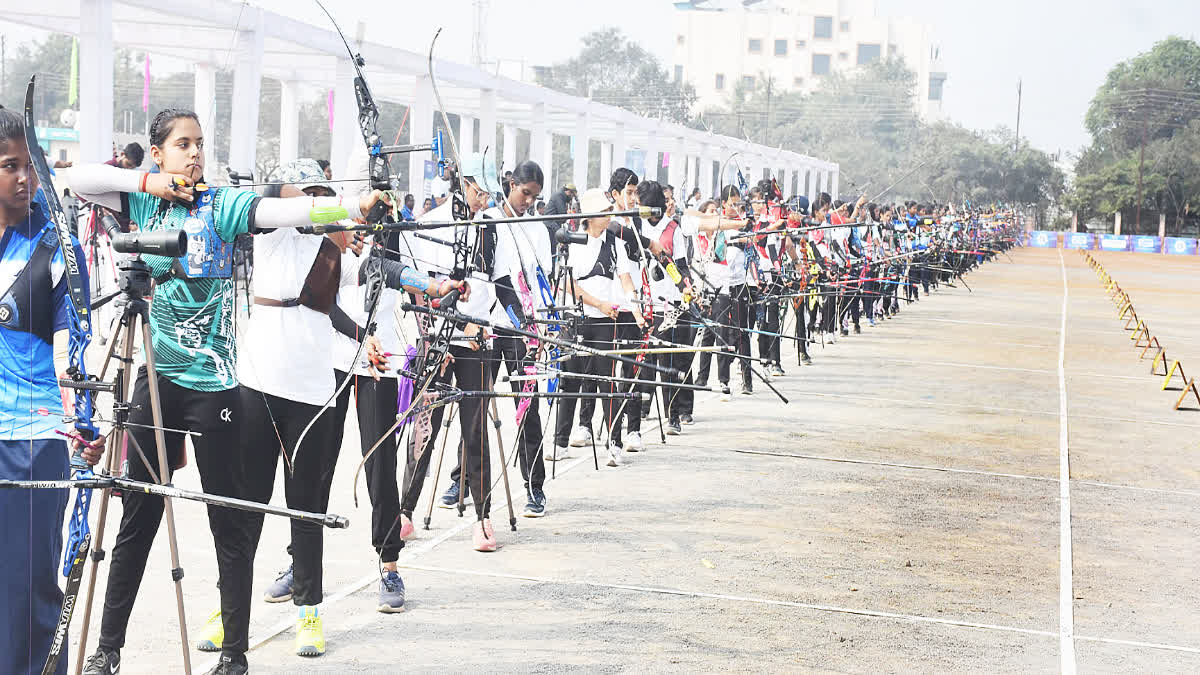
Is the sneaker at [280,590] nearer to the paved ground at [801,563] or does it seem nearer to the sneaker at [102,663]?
the paved ground at [801,563]

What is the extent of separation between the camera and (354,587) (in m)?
6.17

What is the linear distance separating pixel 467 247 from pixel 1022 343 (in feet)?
55.4

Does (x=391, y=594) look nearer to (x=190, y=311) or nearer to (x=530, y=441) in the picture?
(x=190, y=311)

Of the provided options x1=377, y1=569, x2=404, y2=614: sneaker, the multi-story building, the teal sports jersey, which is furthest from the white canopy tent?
the multi-story building

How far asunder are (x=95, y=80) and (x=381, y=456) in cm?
956

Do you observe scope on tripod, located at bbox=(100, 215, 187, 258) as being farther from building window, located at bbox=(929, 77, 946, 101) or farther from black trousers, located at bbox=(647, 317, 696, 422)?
building window, located at bbox=(929, 77, 946, 101)

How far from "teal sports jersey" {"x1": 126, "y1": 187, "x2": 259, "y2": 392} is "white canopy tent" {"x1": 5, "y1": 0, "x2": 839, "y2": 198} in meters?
1.11

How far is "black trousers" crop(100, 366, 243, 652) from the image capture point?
175 inches

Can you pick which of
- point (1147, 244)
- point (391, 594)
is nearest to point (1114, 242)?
point (1147, 244)

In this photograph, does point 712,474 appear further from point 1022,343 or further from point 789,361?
point 1022,343

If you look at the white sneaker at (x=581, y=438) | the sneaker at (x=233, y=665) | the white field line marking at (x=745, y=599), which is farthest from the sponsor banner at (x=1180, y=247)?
the sneaker at (x=233, y=665)

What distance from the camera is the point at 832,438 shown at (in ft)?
38.0

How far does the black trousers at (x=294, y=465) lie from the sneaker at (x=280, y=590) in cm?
58

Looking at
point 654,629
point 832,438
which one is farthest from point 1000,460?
point 654,629
